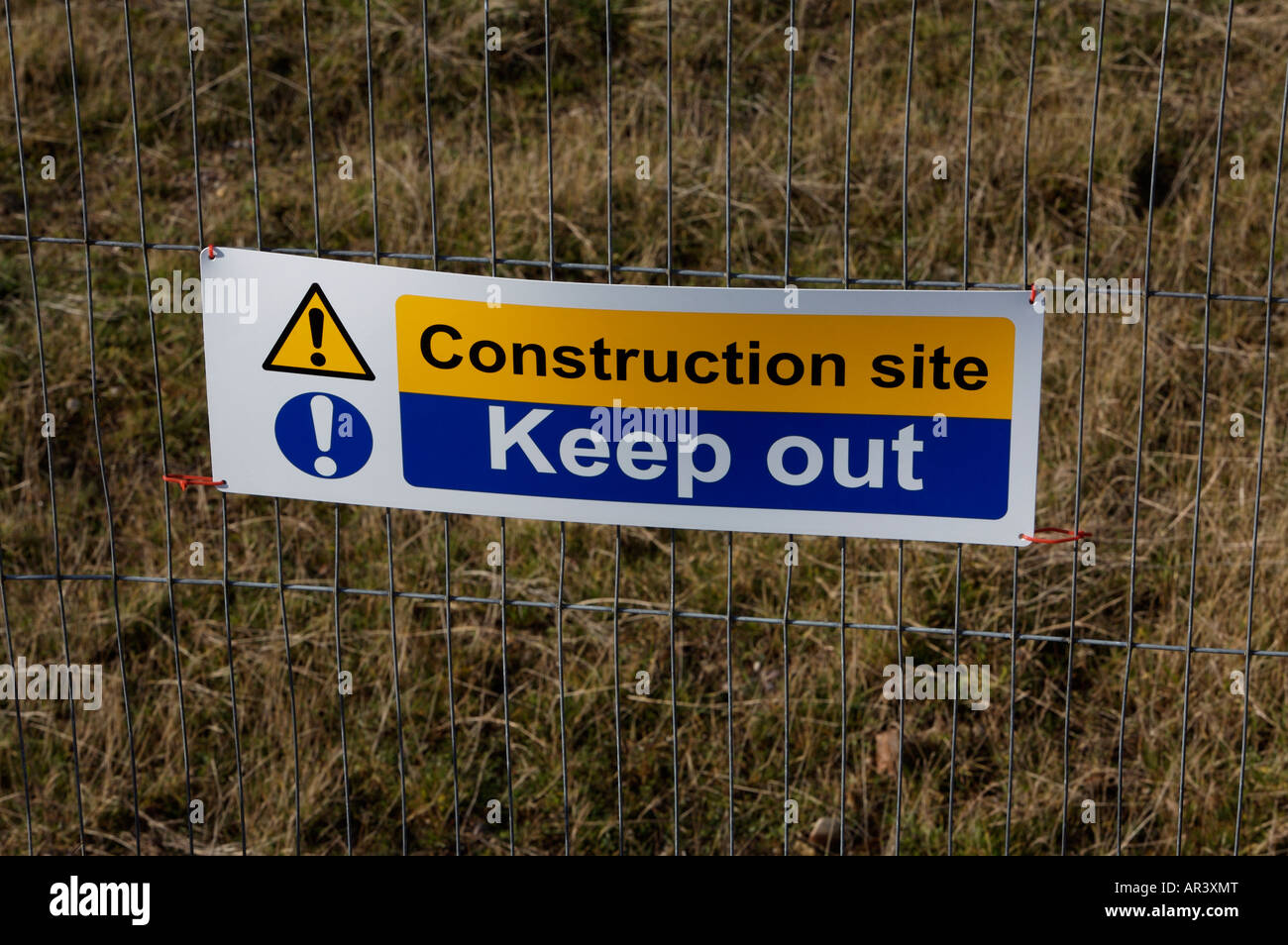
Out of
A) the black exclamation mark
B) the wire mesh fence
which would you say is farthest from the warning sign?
the wire mesh fence

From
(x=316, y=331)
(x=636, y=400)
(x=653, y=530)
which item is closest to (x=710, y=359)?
(x=636, y=400)

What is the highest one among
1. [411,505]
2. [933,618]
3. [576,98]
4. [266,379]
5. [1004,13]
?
[1004,13]

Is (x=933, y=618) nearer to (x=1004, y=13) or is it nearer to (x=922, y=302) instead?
(x=922, y=302)

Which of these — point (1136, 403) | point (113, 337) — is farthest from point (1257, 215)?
point (113, 337)

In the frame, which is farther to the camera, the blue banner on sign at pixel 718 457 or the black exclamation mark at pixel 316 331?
the black exclamation mark at pixel 316 331

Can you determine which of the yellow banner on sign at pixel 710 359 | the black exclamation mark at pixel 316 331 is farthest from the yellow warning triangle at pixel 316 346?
the yellow banner on sign at pixel 710 359

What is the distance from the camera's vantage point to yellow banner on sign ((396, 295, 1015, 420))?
10.4 feet

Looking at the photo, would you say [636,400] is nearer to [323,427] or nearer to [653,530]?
[323,427]

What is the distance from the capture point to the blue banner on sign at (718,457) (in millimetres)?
3230

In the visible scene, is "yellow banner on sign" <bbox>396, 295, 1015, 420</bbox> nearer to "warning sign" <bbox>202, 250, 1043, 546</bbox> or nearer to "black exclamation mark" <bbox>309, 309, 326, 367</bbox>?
"warning sign" <bbox>202, 250, 1043, 546</bbox>

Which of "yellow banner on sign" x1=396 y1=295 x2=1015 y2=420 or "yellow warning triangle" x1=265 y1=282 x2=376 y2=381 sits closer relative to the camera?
"yellow banner on sign" x1=396 y1=295 x2=1015 y2=420

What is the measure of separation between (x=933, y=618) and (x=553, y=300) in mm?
1948

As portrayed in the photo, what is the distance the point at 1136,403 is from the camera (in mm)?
4977

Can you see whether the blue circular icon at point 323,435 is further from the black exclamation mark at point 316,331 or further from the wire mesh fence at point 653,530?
the wire mesh fence at point 653,530
